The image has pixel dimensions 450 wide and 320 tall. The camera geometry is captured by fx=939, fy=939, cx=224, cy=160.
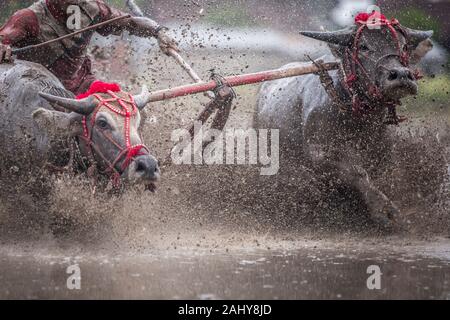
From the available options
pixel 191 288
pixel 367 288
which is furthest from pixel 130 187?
pixel 367 288

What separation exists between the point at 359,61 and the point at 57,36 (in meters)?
2.45

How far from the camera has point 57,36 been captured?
7.58 metres

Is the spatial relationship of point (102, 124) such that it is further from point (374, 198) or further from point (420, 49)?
point (420, 49)

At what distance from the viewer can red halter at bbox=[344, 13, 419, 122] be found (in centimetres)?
745

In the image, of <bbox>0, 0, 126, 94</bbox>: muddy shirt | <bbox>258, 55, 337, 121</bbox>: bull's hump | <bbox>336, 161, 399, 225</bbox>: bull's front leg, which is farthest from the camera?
<bbox>258, 55, 337, 121</bbox>: bull's hump

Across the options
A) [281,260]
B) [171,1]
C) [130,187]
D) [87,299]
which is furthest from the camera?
[171,1]

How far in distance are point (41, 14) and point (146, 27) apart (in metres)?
0.99

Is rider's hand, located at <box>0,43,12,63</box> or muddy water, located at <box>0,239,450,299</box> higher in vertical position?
rider's hand, located at <box>0,43,12,63</box>

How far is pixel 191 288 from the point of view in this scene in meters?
5.59

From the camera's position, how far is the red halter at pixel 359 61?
745 centimetres

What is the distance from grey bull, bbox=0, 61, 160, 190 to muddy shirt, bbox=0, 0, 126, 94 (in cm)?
23

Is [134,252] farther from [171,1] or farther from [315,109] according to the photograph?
[171,1]

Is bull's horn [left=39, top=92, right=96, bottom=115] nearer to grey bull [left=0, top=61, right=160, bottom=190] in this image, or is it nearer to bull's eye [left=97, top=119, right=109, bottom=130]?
grey bull [left=0, top=61, right=160, bottom=190]

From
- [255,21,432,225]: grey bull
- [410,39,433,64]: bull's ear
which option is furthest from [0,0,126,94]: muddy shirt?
[410,39,433,64]: bull's ear
